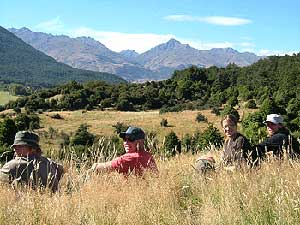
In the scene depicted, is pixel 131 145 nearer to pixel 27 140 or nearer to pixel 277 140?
pixel 27 140

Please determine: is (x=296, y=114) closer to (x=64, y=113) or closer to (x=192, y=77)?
(x=64, y=113)

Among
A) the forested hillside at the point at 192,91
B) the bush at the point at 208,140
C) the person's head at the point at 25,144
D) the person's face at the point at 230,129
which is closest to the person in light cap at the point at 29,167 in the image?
the person's head at the point at 25,144

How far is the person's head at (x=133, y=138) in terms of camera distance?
541cm

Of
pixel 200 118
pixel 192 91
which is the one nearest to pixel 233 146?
pixel 200 118

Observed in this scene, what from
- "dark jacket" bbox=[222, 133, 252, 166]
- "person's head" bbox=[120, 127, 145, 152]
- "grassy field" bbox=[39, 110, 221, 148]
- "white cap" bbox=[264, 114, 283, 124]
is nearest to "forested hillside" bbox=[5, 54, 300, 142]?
"grassy field" bbox=[39, 110, 221, 148]

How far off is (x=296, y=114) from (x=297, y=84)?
22.9 meters

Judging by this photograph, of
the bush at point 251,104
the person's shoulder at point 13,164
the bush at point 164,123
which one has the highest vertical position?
the person's shoulder at point 13,164

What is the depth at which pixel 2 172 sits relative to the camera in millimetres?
4738

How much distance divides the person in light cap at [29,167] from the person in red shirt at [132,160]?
463 mm

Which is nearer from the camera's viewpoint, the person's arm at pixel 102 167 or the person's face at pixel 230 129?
the person's arm at pixel 102 167

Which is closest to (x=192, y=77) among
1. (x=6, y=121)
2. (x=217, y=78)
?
(x=217, y=78)

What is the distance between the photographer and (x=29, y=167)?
482cm

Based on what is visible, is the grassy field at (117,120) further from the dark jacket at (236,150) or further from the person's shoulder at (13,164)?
the person's shoulder at (13,164)

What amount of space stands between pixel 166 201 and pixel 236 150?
2094 mm
